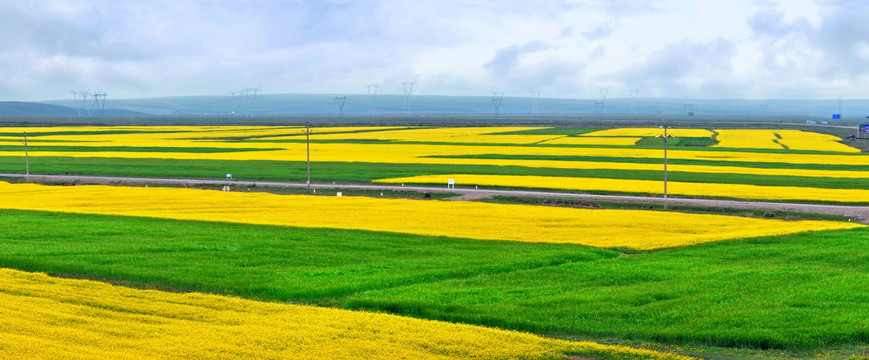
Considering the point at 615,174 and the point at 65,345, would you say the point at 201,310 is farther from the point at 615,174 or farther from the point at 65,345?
the point at 615,174

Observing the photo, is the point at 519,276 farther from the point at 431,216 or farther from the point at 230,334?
the point at 431,216

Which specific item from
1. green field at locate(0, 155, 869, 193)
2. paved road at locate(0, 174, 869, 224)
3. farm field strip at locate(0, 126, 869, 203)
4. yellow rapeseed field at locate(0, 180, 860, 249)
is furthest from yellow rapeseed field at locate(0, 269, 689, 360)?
green field at locate(0, 155, 869, 193)

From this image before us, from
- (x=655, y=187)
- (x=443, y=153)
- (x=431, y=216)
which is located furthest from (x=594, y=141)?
(x=431, y=216)

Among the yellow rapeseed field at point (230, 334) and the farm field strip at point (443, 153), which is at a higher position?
the farm field strip at point (443, 153)

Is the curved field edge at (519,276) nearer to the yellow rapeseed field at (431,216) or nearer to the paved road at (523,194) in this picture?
the yellow rapeseed field at (431,216)

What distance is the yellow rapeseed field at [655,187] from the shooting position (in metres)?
60.7

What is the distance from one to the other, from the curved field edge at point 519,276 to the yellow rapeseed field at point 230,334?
1.94m

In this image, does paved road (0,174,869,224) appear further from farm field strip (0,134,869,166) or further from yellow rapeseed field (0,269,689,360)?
yellow rapeseed field (0,269,689,360)

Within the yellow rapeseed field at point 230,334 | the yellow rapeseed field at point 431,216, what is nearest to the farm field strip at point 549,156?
the yellow rapeseed field at point 431,216

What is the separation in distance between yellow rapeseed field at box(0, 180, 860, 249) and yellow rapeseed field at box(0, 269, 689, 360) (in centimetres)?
1734

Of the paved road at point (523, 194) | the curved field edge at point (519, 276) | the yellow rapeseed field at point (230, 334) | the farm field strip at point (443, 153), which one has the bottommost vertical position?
the paved road at point (523, 194)

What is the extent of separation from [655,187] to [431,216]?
2298cm

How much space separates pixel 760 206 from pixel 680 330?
3409cm

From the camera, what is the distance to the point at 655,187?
67312mm
